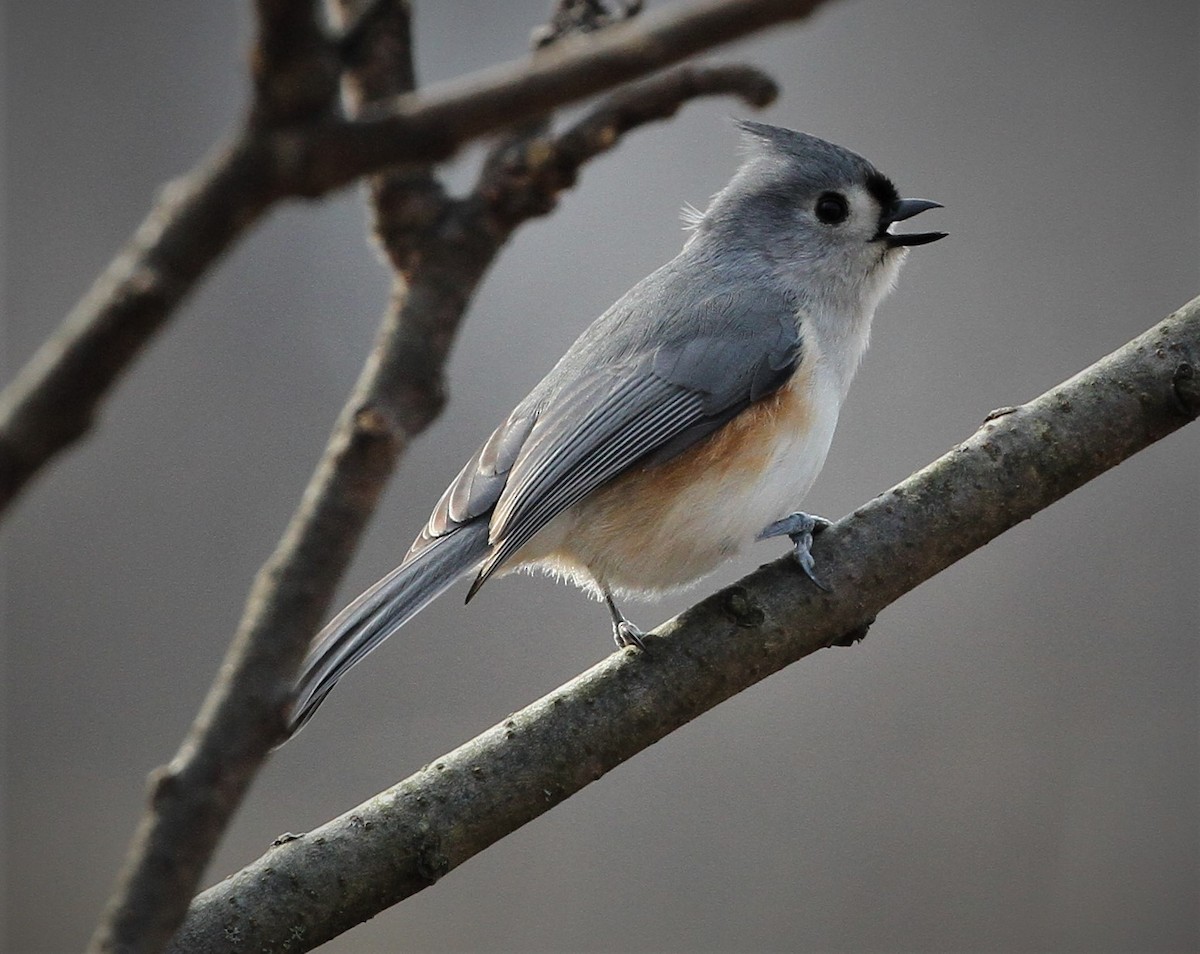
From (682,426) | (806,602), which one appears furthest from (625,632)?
(682,426)

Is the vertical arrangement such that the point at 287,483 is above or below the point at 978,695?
above

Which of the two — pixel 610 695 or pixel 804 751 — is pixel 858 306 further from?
pixel 804 751

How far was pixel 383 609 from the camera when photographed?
1453mm

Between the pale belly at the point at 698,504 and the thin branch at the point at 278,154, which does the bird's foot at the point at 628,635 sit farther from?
the thin branch at the point at 278,154

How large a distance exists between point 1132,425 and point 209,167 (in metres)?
1.15

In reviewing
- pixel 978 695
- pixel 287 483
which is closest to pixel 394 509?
pixel 287 483

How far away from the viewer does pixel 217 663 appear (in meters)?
3.06

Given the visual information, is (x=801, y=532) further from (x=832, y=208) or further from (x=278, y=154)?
(x=278, y=154)

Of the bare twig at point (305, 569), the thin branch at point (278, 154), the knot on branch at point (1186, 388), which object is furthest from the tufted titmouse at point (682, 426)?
the thin branch at point (278, 154)

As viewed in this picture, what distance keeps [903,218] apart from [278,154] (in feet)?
5.49

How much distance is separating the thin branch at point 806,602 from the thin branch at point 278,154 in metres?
0.77

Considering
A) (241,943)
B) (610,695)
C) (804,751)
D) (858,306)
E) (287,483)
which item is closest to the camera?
(241,943)

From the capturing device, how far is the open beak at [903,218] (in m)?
2.00

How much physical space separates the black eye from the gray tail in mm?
853
